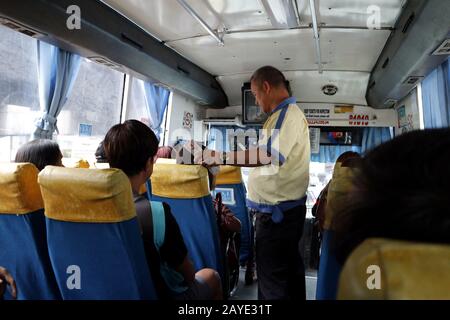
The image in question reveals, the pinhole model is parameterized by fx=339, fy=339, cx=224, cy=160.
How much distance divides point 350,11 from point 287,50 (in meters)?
1.20

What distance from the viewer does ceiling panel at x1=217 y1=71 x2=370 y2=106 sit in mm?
5309

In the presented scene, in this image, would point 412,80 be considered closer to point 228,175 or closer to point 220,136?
point 228,175

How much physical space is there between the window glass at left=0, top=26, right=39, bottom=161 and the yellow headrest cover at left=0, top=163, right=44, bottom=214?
190cm

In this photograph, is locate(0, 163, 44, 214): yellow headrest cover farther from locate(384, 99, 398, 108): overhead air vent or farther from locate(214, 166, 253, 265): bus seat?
locate(384, 99, 398, 108): overhead air vent

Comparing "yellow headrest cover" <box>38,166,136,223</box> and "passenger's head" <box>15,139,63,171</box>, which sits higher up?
"passenger's head" <box>15,139,63,171</box>

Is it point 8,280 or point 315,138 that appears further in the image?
point 315,138

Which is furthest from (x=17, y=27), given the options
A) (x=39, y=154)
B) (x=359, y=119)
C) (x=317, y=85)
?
(x=359, y=119)

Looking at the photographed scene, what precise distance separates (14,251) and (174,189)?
0.78 metres

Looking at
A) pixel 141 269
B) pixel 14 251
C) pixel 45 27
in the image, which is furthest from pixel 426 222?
pixel 45 27

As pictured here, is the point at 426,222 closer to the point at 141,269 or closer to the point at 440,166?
the point at 440,166

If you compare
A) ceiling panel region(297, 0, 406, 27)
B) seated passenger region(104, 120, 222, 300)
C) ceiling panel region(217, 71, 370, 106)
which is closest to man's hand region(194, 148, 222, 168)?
seated passenger region(104, 120, 222, 300)

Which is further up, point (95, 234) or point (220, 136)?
point (220, 136)

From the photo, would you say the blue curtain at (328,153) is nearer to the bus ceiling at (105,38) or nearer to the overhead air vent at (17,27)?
the bus ceiling at (105,38)

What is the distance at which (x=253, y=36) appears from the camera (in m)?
3.87
